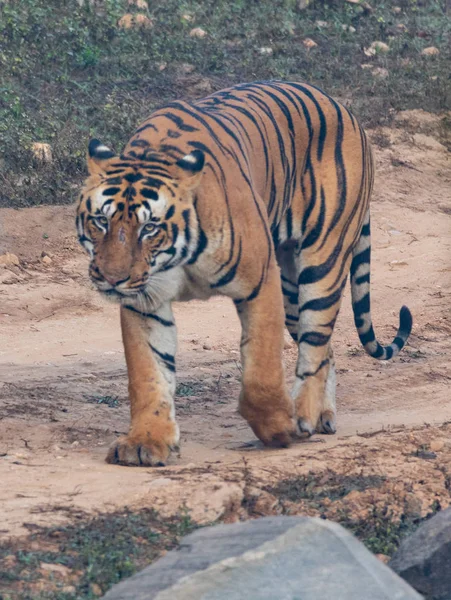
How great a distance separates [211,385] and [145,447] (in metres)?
1.88

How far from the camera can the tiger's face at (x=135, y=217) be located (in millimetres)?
4152

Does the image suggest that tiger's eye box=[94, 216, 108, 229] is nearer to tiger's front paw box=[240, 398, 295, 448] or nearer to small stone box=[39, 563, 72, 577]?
tiger's front paw box=[240, 398, 295, 448]

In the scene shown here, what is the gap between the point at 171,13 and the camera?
1151 centimetres

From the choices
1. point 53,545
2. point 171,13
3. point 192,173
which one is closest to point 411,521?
point 53,545

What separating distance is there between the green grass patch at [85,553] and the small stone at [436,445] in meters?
1.37

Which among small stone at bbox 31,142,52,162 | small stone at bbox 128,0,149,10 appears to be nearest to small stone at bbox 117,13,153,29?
small stone at bbox 128,0,149,10

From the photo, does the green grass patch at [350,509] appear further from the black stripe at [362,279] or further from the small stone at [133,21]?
the small stone at [133,21]

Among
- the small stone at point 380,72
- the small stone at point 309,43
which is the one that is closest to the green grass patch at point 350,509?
the small stone at point 380,72

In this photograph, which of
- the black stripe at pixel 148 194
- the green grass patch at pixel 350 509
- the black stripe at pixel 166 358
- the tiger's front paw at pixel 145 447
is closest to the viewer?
the green grass patch at pixel 350 509

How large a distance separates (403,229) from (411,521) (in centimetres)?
554

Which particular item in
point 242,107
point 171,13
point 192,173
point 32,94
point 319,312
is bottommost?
point 319,312

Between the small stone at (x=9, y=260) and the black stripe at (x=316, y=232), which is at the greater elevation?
the black stripe at (x=316, y=232)

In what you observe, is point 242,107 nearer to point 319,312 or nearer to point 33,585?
point 319,312

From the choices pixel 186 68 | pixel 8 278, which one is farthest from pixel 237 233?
pixel 186 68
